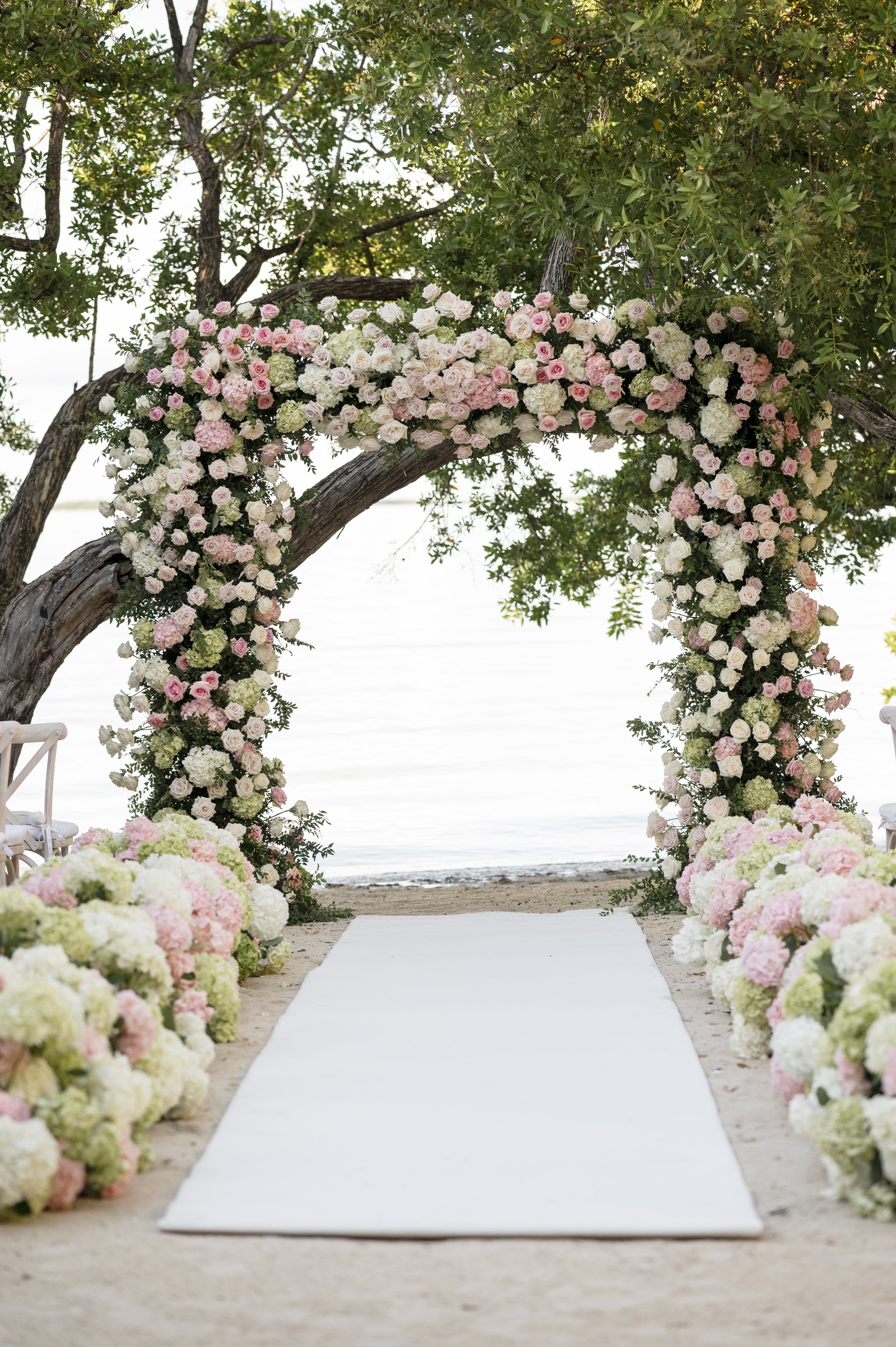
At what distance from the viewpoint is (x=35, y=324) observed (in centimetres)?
800

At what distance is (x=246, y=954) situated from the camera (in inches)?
184

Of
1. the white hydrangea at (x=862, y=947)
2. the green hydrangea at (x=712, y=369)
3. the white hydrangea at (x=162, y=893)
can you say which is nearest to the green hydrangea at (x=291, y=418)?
the green hydrangea at (x=712, y=369)

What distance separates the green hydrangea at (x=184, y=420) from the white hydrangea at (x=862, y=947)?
391 centimetres

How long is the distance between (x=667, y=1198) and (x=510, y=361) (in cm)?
390

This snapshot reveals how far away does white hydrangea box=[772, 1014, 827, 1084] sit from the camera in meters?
3.02

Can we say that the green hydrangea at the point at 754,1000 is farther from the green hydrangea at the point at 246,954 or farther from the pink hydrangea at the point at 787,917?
the green hydrangea at the point at 246,954

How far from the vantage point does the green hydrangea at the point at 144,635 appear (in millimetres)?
6059

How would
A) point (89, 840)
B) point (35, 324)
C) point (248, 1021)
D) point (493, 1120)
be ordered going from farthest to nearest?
1. point (35, 324)
2. point (89, 840)
3. point (248, 1021)
4. point (493, 1120)

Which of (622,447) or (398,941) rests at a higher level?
(622,447)

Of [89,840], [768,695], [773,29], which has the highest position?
[773,29]

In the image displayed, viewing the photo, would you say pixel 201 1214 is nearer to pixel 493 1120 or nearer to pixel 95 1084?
pixel 95 1084

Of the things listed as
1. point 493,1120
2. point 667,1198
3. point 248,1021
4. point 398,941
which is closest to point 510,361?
point 398,941

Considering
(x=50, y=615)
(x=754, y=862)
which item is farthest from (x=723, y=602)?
(x=50, y=615)

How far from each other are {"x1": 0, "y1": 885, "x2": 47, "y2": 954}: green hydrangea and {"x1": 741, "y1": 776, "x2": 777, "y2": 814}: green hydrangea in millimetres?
3405
